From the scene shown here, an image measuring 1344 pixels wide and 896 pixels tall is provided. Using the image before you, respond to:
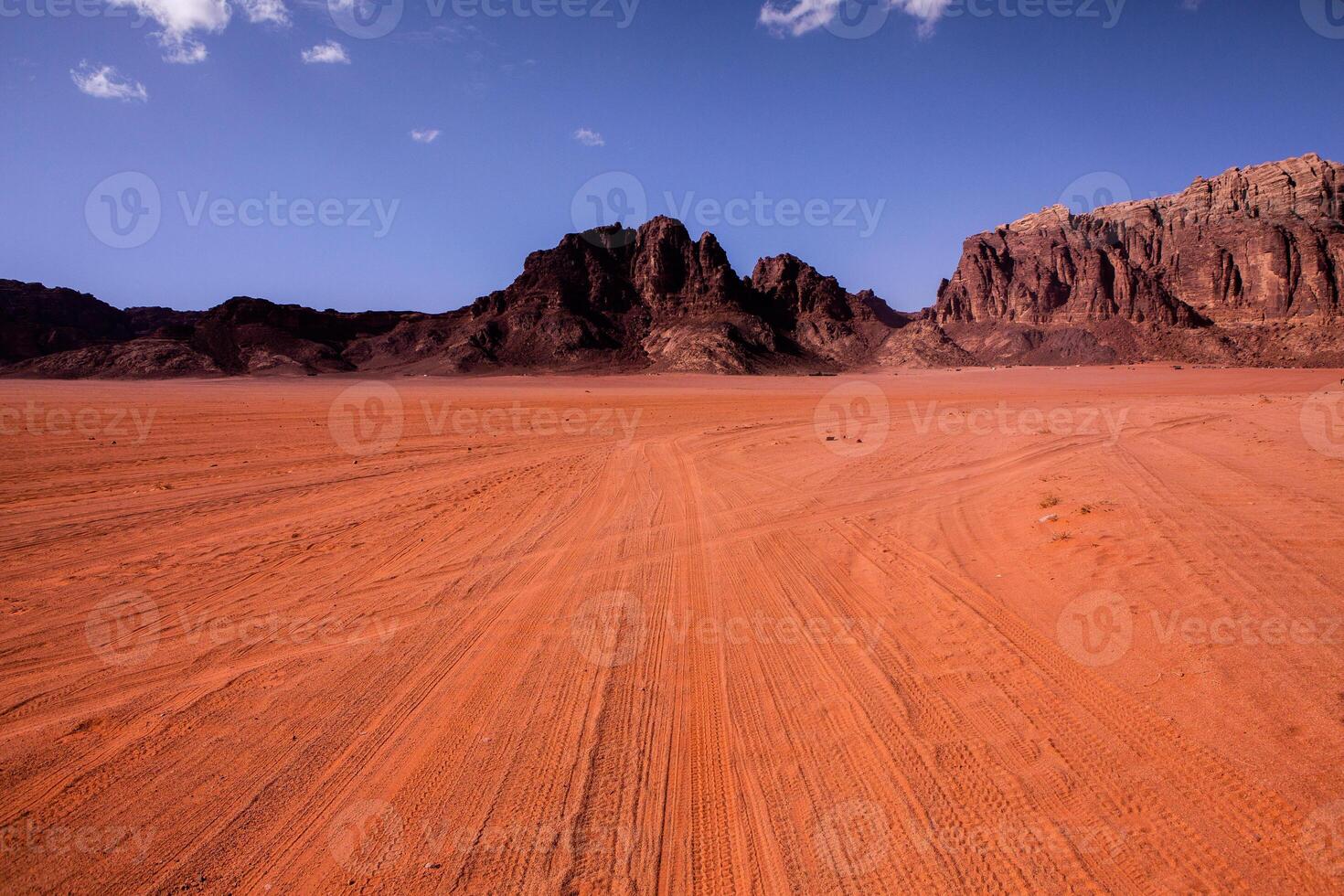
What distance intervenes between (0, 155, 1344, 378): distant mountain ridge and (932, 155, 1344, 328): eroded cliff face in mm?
325

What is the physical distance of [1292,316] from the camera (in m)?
102

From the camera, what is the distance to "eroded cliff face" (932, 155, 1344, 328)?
105 m

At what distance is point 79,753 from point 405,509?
262 inches

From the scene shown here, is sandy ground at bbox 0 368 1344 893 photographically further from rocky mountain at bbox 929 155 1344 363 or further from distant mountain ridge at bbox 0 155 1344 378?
rocky mountain at bbox 929 155 1344 363

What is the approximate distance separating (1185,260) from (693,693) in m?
157

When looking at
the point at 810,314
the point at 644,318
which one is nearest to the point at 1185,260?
the point at 810,314

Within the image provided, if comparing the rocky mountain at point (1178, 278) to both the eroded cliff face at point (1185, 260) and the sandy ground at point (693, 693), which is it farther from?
the sandy ground at point (693, 693)

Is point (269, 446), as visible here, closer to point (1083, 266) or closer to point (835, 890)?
point (835, 890)

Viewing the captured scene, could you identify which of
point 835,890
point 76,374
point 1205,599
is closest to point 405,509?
point 835,890

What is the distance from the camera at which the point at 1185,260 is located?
11825 cm

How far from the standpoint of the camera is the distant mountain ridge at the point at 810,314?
102 m

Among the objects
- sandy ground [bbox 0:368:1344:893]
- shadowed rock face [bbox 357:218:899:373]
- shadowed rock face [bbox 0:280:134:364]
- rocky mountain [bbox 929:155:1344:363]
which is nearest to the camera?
sandy ground [bbox 0:368:1344:893]

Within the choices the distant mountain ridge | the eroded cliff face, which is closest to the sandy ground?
the distant mountain ridge

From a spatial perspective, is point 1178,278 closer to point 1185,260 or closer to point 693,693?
point 1185,260
